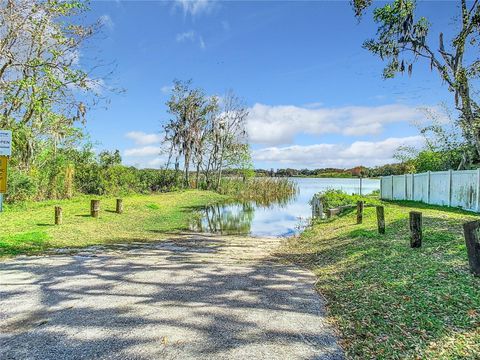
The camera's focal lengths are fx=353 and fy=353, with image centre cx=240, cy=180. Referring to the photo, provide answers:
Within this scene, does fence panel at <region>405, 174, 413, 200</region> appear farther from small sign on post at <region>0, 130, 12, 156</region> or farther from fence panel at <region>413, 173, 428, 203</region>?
small sign on post at <region>0, 130, 12, 156</region>

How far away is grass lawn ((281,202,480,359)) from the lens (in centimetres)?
296

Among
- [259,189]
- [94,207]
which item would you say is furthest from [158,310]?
[259,189]

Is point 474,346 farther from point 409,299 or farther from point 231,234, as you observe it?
point 231,234

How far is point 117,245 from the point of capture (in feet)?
27.9

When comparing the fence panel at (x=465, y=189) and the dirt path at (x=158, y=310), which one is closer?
the dirt path at (x=158, y=310)

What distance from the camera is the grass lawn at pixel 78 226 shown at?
8102 millimetres

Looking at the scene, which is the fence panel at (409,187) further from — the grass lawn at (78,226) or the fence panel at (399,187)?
the grass lawn at (78,226)

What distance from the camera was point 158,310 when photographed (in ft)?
12.6

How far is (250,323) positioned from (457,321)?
1896 mm

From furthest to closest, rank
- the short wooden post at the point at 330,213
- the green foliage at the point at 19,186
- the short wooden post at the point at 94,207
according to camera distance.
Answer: the green foliage at the point at 19,186
the short wooden post at the point at 330,213
the short wooden post at the point at 94,207

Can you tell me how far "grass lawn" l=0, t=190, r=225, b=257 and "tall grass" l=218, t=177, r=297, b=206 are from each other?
14.5 metres

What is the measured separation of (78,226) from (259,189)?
22461 mm

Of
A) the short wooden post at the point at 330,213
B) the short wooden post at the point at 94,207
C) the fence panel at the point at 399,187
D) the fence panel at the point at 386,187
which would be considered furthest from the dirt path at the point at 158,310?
the fence panel at the point at 386,187

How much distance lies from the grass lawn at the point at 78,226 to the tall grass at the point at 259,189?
47.6 ft
